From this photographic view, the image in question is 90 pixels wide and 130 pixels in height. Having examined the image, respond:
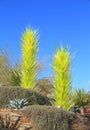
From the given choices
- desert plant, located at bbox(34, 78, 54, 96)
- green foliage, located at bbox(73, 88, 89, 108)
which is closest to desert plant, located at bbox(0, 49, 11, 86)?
desert plant, located at bbox(34, 78, 54, 96)

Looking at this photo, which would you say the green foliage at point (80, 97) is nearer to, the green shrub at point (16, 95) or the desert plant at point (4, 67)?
the green shrub at point (16, 95)

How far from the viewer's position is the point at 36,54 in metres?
20.0

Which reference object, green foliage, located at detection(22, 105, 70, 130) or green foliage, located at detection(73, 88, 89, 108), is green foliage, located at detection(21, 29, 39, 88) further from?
green foliage, located at detection(22, 105, 70, 130)

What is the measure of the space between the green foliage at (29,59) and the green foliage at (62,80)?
2242 millimetres

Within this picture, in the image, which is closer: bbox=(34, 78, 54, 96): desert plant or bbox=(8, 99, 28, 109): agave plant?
bbox=(8, 99, 28, 109): agave plant

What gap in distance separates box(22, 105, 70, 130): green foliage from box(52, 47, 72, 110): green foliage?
3571 millimetres

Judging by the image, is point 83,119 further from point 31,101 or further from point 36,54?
point 36,54

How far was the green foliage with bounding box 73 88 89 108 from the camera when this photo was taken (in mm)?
A: 18422

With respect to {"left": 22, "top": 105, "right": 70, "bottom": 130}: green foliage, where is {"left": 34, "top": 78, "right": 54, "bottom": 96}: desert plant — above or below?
above

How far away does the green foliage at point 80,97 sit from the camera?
18422 millimetres

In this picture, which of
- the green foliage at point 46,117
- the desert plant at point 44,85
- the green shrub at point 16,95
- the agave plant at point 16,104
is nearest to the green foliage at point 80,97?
the green shrub at point 16,95

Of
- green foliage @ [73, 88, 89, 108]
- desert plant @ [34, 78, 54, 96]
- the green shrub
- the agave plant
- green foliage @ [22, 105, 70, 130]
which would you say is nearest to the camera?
green foliage @ [22, 105, 70, 130]

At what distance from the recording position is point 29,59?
779 inches

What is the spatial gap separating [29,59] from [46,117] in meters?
6.51
